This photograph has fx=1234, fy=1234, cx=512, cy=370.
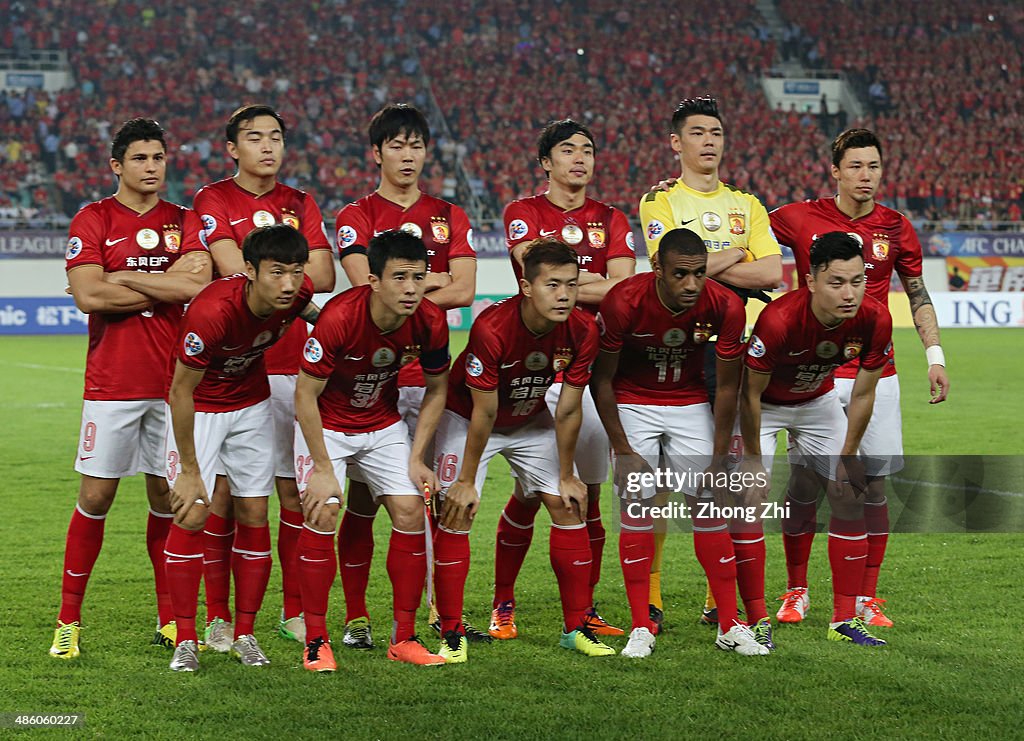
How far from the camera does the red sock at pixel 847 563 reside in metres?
5.59

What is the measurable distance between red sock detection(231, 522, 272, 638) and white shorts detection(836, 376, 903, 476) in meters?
2.78

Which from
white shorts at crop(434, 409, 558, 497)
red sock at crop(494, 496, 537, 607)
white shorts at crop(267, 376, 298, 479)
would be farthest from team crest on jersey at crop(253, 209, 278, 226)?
red sock at crop(494, 496, 537, 607)

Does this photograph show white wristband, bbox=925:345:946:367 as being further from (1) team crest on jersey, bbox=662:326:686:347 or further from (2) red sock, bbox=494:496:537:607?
(2) red sock, bbox=494:496:537:607

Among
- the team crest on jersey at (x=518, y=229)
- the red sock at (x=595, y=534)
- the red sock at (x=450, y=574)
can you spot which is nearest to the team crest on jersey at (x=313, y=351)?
the red sock at (x=450, y=574)

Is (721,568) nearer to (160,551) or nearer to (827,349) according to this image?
(827,349)

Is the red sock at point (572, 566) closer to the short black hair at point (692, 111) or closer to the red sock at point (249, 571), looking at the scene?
the red sock at point (249, 571)

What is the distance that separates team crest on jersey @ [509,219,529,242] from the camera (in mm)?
5812

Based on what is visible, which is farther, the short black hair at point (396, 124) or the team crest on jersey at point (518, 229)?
the team crest on jersey at point (518, 229)

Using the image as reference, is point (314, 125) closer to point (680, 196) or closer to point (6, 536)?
point (6, 536)

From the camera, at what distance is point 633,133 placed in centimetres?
3222

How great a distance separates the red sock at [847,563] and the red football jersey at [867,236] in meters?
0.76

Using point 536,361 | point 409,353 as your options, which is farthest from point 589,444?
point 409,353

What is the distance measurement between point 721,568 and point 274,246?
7.73ft

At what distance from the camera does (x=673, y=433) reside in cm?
548
